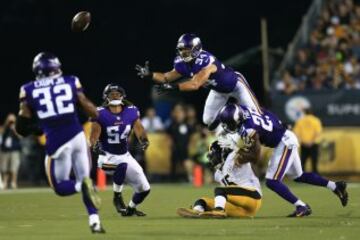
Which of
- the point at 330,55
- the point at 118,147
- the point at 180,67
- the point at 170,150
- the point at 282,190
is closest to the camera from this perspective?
the point at 282,190

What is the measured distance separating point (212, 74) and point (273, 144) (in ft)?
3.97

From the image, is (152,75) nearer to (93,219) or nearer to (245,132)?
(245,132)

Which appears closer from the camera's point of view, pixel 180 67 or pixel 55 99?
pixel 55 99

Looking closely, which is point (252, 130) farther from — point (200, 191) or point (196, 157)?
point (196, 157)

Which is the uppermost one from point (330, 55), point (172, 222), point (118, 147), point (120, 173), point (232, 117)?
point (232, 117)

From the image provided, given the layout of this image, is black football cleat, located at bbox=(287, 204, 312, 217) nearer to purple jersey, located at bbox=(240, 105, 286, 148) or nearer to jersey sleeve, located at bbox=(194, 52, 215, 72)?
purple jersey, located at bbox=(240, 105, 286, 148)

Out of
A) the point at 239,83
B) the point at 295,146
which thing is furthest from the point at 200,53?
the point at 295,146

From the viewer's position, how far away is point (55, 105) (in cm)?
977

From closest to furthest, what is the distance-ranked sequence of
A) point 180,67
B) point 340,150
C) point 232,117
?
point 232,117
point 180,67
point 340,150

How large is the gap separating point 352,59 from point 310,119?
282 centimetres

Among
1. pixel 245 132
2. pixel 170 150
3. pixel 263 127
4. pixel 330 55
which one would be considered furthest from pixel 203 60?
pixel 330 55

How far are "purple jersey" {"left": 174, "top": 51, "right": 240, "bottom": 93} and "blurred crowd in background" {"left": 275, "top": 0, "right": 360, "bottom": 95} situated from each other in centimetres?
951

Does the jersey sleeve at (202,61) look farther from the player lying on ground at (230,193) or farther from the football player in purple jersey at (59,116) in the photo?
the football player in purple jersey at (59,116)

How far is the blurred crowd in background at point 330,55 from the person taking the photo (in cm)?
2278
